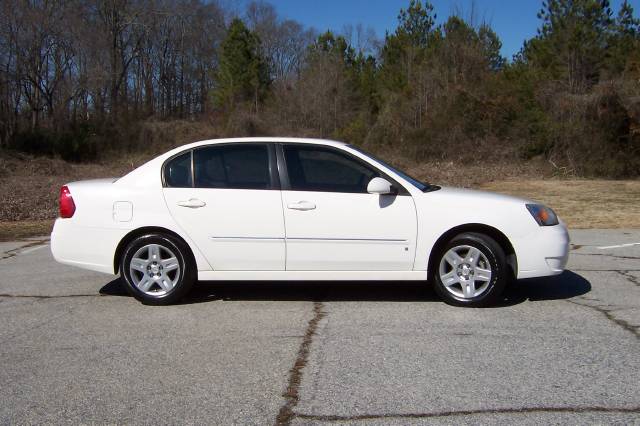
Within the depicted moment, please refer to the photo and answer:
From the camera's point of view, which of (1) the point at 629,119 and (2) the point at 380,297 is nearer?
(2) the point at 380,297

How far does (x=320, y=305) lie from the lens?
6.36 metres

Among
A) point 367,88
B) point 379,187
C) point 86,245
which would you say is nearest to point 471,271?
point 379,187

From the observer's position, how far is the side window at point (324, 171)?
629 centimetres

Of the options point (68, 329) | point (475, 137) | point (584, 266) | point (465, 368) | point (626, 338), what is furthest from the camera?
point (475, 137)

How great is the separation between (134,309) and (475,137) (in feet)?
87.3

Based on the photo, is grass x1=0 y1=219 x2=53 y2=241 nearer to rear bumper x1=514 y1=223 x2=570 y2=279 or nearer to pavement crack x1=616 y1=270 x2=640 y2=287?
rear bumper x1=514 y1=223 x2=570 y2=279

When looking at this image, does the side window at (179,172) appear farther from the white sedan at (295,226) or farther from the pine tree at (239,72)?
the pine tree at (239,72)

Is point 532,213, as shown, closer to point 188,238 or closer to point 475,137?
point 188,238

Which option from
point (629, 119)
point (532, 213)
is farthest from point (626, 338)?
point (629, 119)

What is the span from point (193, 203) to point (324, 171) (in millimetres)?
1314

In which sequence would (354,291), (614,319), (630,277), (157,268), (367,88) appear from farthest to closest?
(367,88), (630,277), (354,291), (157,268), (614,319)

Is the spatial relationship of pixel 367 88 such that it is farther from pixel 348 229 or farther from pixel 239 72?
pixel 348 229

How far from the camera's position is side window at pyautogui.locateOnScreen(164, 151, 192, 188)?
6.39 m

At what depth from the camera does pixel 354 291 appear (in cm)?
696
